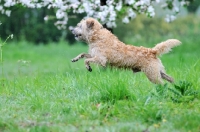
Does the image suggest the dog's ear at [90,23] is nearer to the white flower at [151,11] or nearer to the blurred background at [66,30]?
the white flower at [151,11]

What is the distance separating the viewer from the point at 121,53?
8.77m

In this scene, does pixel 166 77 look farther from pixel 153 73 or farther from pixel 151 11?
pixel 151 11

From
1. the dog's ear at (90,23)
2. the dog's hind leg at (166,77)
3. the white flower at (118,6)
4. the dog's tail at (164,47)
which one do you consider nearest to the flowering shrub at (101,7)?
the white flower at (118,6)

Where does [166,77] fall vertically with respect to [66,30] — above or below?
above

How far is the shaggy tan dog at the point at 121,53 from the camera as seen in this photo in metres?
8.65

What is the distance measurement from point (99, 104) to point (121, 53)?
2208mm

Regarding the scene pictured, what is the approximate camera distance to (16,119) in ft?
21.0

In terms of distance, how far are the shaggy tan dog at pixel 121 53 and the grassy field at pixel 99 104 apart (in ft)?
0.56

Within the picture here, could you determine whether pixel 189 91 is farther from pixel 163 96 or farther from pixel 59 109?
pixel 59 109

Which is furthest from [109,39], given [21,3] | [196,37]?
[196,37]

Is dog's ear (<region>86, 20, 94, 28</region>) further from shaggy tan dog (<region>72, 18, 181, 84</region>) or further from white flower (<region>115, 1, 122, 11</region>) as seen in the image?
white flower (<region>115, 1, 122, 11</region>)

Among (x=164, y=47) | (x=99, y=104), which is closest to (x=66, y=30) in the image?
(x=164, y=47)

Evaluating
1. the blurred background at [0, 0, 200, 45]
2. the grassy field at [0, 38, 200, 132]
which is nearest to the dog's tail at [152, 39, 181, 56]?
the grassy field at [0, 38, 200, 132]

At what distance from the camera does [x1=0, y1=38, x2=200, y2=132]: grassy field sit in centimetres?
605
